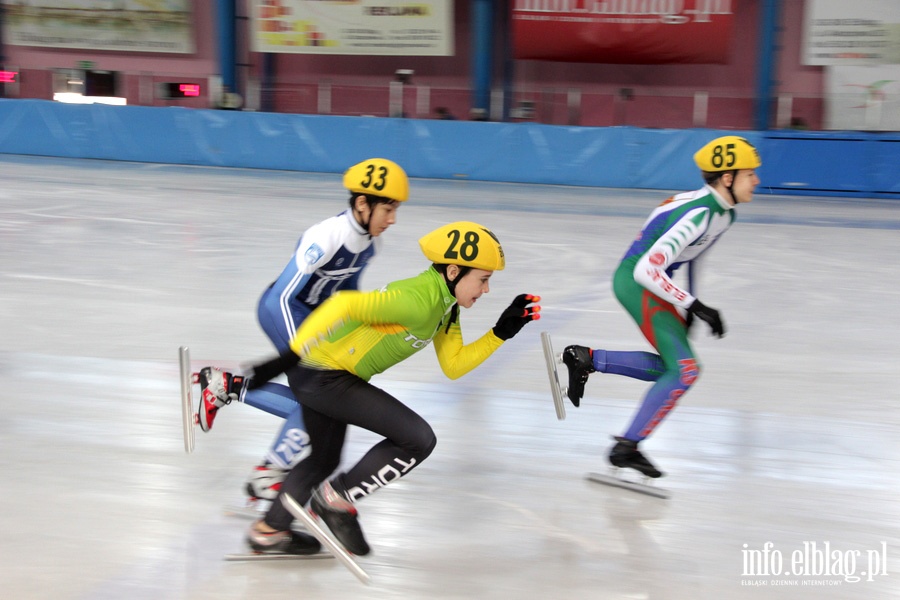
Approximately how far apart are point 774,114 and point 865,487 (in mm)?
14245

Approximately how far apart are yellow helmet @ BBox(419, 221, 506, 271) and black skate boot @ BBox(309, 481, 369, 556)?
849 mm

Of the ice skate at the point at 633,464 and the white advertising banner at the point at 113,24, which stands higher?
the white advertising banner at the point at 113,24

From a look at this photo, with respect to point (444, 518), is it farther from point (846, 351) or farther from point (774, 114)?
point (774, 114)

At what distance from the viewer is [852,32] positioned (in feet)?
53.4

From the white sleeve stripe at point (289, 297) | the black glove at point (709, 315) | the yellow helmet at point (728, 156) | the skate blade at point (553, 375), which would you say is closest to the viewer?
the white sleeve stripe at point (289, 297)

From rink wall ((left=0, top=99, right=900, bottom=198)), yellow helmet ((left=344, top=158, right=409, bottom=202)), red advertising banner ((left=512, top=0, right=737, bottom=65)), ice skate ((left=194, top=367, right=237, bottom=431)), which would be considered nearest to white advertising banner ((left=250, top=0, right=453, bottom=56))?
red advertising banner ((left=512, top=0, right=737, bottom=65))

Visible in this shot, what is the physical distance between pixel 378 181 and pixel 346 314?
69 cm

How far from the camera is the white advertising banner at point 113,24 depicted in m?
20.9

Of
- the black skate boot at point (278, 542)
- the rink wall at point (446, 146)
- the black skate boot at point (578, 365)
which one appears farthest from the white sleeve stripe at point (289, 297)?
the rink wall at point (446, 146)

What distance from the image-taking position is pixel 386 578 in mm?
3016

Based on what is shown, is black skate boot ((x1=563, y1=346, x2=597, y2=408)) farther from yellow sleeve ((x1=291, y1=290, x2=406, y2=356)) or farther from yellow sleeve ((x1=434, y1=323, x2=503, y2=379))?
yellow sleeve ((x1=291, y1=290, x2=406, y2=356))

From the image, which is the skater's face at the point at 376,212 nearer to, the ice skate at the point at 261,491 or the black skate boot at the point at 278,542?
the ice skate at the point at 261,491

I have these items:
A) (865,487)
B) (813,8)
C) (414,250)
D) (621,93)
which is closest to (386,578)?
(865,487)

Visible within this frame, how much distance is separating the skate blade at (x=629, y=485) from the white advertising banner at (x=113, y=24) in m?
19.7
